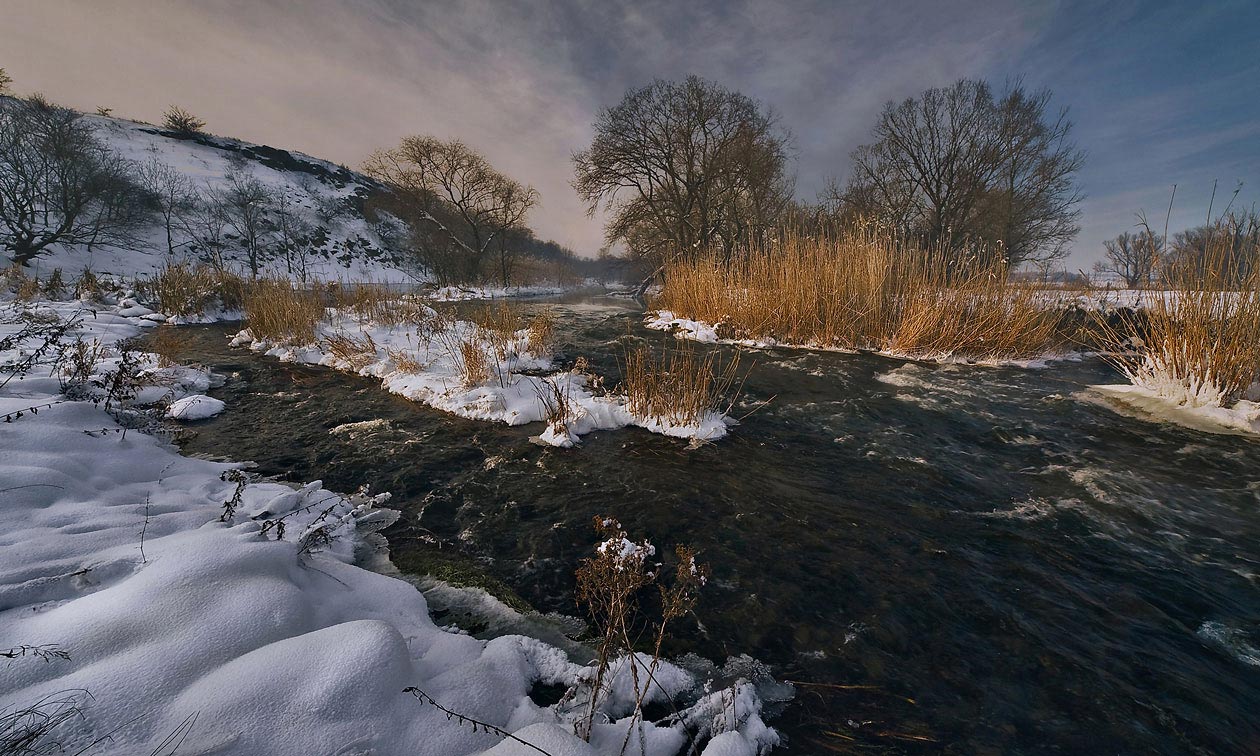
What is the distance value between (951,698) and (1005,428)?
364 cm

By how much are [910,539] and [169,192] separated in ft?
181

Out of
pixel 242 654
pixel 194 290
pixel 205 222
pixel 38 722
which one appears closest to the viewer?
pixel 38 722

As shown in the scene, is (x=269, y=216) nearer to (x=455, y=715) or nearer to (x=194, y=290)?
(x=194, y=290)

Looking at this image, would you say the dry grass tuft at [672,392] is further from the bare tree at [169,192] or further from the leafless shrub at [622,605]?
the bare tree at [169,192]

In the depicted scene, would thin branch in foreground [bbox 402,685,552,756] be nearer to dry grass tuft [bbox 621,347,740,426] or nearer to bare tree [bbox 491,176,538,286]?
dry grass tuft [bbox 621,347,740,426]

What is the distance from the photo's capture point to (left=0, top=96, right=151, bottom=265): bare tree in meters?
20.1

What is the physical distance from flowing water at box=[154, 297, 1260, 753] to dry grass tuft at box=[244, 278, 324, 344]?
2.99 meters

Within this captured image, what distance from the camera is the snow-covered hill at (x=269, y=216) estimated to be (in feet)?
109

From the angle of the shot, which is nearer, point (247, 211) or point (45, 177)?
point (45, 177)

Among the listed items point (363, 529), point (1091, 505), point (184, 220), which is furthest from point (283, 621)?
point (184, 220)

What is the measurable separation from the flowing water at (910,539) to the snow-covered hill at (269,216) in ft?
120

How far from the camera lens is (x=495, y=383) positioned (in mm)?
4965

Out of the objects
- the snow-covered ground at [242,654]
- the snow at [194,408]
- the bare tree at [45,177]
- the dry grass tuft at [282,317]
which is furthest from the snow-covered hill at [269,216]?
the snow-covered ground at [242,654]

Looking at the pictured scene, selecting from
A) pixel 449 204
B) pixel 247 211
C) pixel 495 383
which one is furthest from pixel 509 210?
pixel 495 383
